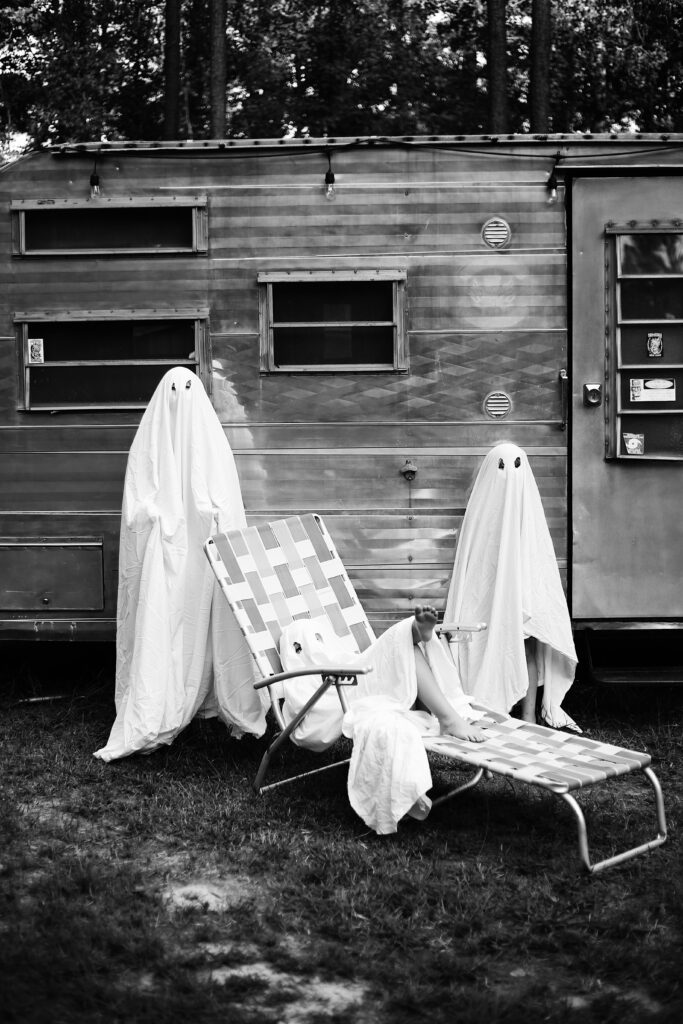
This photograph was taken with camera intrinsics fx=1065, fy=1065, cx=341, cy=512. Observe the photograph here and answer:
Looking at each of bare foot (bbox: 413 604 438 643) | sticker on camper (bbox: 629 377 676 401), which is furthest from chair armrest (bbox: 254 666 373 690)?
sticker on camper (bbox: 629 377 676 401)

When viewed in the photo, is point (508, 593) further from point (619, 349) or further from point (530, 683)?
point (619, 349)

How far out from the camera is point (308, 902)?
11.6 ft

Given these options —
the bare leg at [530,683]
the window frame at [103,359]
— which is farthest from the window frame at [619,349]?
the window frame at [103,359]

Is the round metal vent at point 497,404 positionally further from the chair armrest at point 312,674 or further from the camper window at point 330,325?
the chair armrest at point 312,674

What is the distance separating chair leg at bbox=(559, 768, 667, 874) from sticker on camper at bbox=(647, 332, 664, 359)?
2378 mm

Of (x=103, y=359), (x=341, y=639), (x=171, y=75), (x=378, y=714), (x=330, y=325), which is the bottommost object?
(x=378, y=714)

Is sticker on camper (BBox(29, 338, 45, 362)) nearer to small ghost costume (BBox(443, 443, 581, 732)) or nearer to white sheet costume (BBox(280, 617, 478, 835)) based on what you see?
white sheet costume (BBox(280, 617, 478, 835))

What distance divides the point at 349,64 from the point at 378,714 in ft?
41.3

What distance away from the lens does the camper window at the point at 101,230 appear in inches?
220

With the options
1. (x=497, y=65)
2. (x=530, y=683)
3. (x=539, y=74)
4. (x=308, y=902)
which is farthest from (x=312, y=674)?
(x=497, y=65)

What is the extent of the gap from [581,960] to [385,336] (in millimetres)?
3328

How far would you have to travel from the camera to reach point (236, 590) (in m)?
4.95

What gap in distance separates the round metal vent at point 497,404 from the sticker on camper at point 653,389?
64cm

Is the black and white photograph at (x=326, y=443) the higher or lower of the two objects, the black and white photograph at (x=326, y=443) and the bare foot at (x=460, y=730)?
the higher
